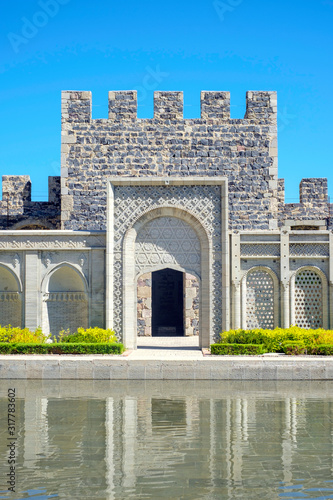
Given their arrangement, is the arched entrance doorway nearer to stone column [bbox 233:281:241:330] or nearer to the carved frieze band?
stone column [bbox 233:281:241:330]

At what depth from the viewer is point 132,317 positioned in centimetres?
1644

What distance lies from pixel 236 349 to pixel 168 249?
3.89 metres

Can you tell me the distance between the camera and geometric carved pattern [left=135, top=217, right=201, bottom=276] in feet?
54.6

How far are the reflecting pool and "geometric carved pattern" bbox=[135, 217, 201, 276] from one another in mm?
5428

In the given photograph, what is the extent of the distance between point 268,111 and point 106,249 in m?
7.64

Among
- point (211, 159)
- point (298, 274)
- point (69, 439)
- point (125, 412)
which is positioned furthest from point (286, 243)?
point (69, 439)

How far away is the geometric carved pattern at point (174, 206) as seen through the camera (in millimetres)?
16406

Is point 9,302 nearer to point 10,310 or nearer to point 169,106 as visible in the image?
point 10,310

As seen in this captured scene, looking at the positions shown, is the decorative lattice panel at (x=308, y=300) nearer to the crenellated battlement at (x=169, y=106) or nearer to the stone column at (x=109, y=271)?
the stone column at (x=109, y=271)

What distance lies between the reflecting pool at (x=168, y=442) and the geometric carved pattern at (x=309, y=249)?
555cm

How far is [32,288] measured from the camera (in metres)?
16.6

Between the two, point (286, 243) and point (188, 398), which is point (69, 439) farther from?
point (286, 243)

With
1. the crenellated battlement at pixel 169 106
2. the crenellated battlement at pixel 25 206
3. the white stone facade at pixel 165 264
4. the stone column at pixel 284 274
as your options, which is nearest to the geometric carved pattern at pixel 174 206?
the white stone facade at pixel 165 264

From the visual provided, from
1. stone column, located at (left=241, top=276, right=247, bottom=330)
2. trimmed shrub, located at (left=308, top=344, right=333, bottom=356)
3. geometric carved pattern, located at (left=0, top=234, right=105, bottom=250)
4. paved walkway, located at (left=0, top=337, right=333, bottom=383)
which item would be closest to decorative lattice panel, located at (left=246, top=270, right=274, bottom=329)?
stone column, located at (left=241, top=276, right=247, bottom=330)
